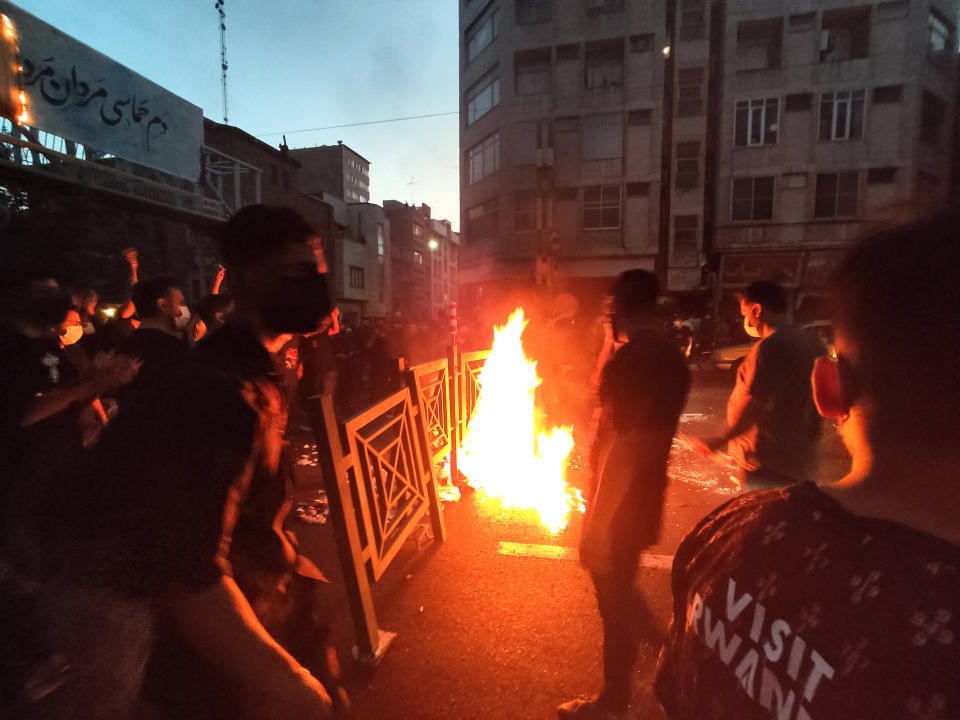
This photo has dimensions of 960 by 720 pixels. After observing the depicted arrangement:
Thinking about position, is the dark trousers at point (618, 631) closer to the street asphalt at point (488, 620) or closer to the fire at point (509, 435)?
the street asphalt at point (488, 620)

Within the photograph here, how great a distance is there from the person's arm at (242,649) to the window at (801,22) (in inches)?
1344

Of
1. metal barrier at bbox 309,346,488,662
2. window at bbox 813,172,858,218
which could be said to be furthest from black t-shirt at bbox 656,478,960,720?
window at bbox 813,172,858,218

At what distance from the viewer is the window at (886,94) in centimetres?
2458

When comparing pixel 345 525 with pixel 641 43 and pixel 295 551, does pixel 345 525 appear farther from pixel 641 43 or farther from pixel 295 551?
pixel 641 43

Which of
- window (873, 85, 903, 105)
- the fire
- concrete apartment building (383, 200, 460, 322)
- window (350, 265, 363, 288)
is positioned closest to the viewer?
the fire

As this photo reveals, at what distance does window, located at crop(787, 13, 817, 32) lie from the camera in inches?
985

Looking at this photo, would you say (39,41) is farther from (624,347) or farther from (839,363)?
(839,363)

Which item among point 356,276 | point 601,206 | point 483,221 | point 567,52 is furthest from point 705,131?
point 356,276

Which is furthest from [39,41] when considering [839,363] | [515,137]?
[515,137]

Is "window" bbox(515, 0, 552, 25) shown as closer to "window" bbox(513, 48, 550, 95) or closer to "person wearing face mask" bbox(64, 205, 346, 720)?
"window" bbox(513, 48, 550, 95)

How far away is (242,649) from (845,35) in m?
36.1

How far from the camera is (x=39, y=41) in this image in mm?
7438

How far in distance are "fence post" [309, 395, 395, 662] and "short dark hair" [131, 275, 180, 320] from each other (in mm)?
A: 2819

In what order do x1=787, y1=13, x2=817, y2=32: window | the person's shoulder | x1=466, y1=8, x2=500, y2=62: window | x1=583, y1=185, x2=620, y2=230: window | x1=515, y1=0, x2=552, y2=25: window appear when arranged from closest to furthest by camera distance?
the person's shoulder → x1=787, y1=13, x2=817, y2=32: window → x1=583, y1=185, x2=620, y2=230: window → x1=515, y1=0, x2=552, y2=25: window → x1=466, y1=8, x2=500, y2=62: window
